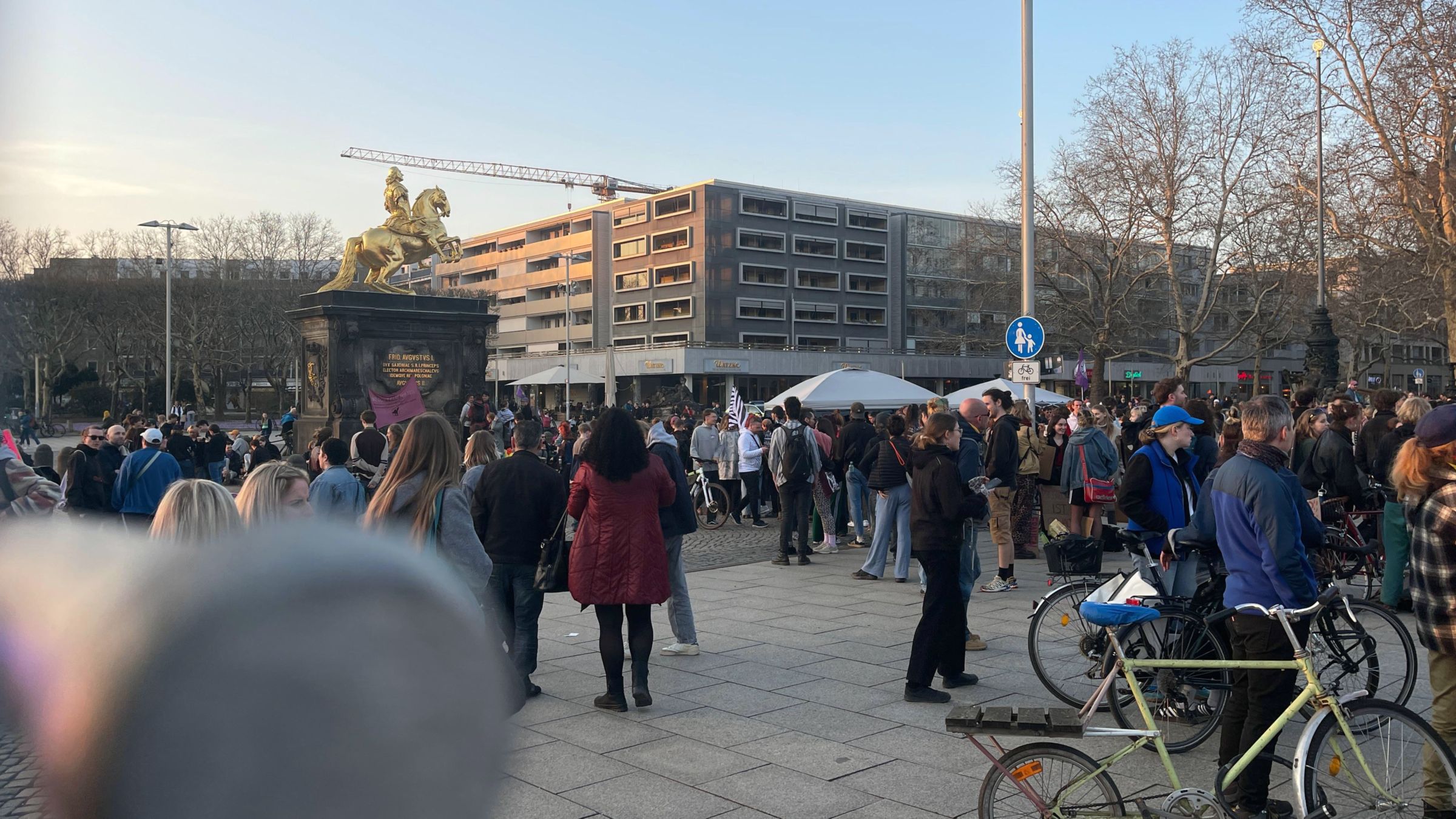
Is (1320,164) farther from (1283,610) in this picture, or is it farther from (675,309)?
(675,309)

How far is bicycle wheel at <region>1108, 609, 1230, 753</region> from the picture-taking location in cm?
557

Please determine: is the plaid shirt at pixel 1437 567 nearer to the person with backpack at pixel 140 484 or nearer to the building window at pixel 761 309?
the person with backpack at pixel 140 484

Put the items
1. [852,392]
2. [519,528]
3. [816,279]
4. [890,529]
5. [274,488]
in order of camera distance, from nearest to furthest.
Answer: [274,488] → [519,528] → [890,529] → [852,392] → [816,279]

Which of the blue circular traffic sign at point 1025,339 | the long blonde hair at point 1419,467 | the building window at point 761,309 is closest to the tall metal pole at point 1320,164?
the blue circular traffic sign at point 1025,339

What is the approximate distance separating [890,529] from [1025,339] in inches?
140

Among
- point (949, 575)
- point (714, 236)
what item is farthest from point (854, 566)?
point (714, 236)

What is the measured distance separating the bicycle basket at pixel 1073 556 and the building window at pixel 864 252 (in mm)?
77962

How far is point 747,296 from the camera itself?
256 feet

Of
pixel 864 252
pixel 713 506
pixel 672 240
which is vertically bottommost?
pixel 713 506

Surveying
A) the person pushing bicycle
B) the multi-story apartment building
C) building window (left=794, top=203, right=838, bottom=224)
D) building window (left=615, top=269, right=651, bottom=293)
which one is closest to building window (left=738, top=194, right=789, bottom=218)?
the multi-story apartment building

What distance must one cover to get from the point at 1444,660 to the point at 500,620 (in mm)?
4932

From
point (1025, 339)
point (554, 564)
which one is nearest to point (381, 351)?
point (1025, 339)

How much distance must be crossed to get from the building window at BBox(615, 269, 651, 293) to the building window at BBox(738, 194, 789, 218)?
905 centimetres

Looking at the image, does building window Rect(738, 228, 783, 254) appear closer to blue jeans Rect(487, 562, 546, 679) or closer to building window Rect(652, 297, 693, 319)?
building window Rect(652, 297, 693, 319)
